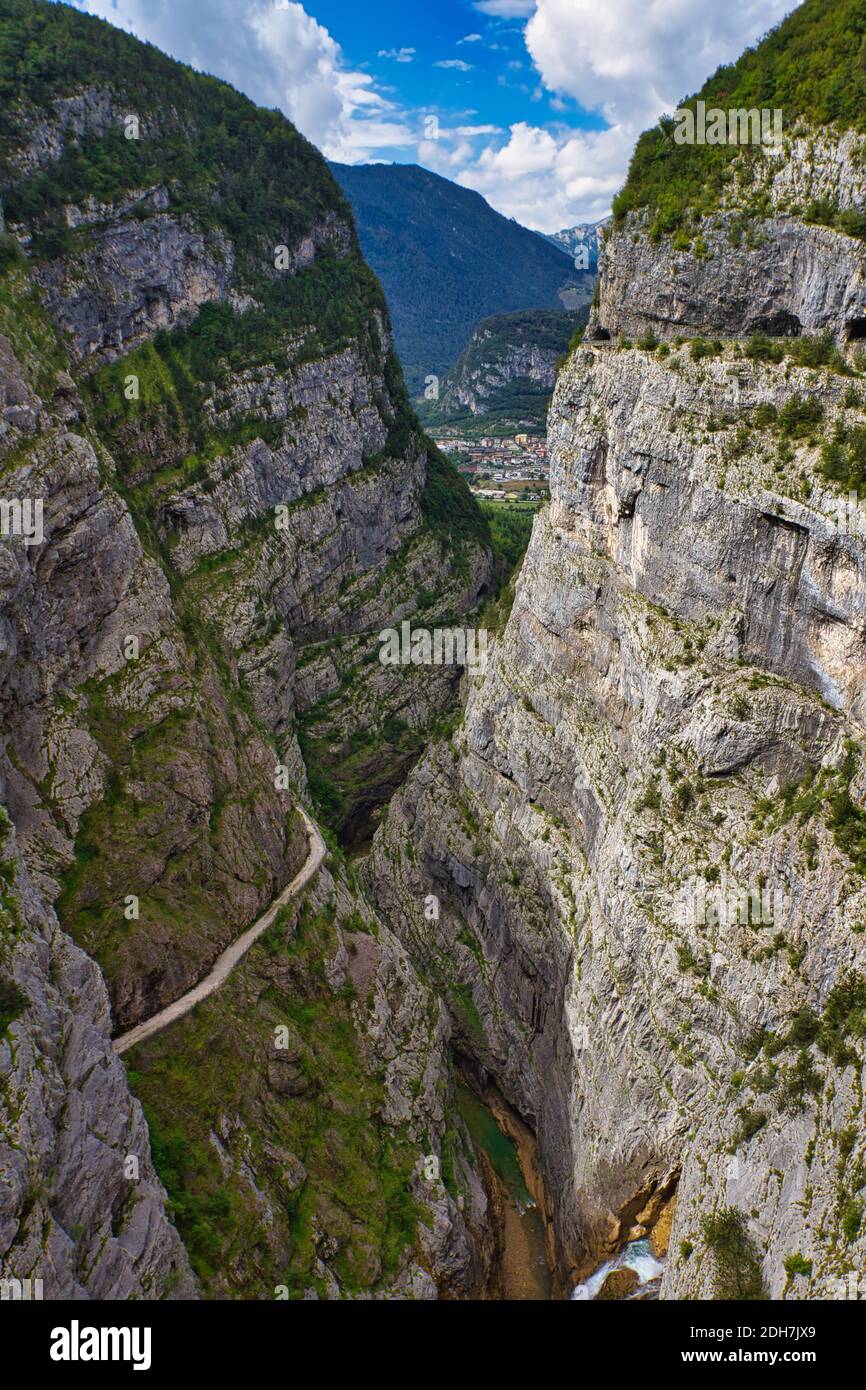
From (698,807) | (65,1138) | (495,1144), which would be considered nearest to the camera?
(65,1138)

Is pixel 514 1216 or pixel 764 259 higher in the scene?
pixel 764 259

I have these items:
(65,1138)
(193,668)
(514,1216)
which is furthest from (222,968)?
(514,1216)

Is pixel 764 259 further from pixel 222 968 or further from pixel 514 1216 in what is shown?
pixel 514 1216

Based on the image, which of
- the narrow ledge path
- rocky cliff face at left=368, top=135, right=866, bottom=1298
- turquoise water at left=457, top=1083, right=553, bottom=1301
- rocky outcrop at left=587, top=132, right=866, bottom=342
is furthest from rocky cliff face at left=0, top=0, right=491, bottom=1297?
rocky outcrop at left=587, top=132, right=866, bottom=342

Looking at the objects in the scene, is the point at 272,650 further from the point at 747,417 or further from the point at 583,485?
the point at 747,417

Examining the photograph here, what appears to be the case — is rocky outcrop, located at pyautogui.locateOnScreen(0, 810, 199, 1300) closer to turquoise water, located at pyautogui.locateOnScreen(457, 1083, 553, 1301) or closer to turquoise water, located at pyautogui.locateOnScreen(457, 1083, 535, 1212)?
turquoise water, located at pyautogui.locateOnScreen(457, 1083, 553, 1301)
